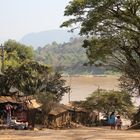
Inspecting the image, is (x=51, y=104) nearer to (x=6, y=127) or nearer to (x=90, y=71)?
(x=6, y=127)

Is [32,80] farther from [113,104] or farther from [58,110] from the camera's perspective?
[113,104]

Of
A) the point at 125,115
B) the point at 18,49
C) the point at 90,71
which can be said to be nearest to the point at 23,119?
the point at 125,115

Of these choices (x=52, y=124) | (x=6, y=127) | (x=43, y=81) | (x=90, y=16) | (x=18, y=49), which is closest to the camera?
(x=6, y=127)

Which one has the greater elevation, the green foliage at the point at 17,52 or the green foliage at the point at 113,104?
the green foliage at the point at 17,52

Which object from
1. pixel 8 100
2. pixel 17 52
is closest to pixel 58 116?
pixel 8 100

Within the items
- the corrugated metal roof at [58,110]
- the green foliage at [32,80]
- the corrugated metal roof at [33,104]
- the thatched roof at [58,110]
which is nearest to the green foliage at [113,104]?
the green foliage at [32,80]

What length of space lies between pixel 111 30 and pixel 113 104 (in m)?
13.2

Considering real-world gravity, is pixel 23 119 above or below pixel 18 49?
below

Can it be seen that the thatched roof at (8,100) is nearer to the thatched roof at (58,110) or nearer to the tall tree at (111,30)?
the thatched roof at (58,110)

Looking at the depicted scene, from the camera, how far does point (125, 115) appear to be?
38625 mm

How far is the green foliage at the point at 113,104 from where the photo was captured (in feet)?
124

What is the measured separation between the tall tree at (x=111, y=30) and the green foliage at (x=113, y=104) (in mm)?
8799

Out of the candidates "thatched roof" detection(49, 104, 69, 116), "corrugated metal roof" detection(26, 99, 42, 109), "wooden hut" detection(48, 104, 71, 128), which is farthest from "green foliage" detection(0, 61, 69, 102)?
"corrugated metal roof" detection(26, 99, 42, 109)

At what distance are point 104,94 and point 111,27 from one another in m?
14.2
